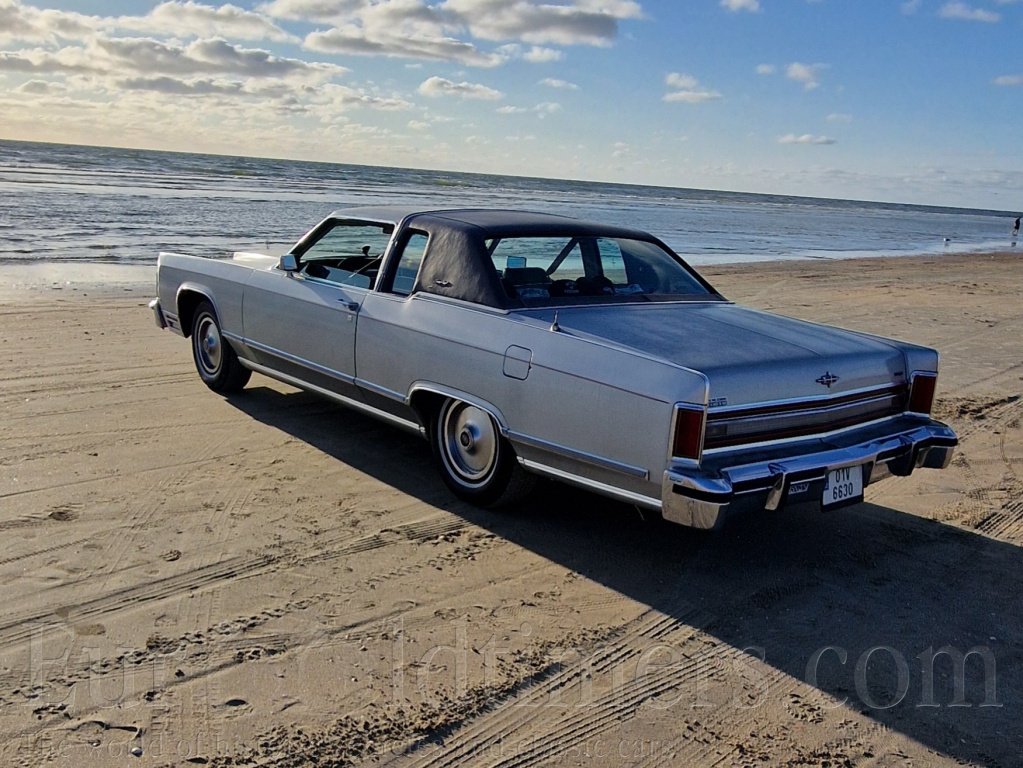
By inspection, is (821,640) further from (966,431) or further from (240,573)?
(966,431)

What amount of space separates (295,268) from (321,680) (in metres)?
3.31

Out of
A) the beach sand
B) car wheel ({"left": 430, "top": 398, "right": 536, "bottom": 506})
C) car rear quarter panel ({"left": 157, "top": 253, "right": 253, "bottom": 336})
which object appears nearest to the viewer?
the beach sand

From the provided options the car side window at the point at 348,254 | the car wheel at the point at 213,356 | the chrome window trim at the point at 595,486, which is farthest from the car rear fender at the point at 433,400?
the car wheel at the point at 213,356

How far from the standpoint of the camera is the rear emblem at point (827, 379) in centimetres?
404

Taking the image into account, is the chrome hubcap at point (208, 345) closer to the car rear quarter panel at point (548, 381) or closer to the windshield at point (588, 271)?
the car rear quarter panel at point (548, 381)

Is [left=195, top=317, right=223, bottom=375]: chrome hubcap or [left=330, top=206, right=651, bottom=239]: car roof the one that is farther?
[left=195, top=317, right=223, bottom=375]: chrome hubcap

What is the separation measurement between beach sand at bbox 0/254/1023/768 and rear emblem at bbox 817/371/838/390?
0.85 meters

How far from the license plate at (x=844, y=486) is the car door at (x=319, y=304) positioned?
102 inches

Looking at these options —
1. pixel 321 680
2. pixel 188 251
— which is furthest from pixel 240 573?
pixel 188 251

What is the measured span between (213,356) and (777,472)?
4.37 meters

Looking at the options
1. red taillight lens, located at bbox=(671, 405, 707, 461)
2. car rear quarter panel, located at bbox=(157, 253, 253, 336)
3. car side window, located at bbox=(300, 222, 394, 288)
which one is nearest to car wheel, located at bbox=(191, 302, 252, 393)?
car rear quarter panel, located at bbox=(157, 253, 253, 336)

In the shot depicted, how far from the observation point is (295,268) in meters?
5.83

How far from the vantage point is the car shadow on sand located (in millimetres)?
3182

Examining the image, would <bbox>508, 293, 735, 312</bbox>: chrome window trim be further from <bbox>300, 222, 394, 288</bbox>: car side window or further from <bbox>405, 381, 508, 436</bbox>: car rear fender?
<bbox>300, 222, 394, 288</bbox>: car side window
